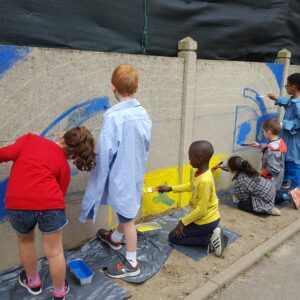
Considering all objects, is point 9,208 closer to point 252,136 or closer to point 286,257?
point 286,257

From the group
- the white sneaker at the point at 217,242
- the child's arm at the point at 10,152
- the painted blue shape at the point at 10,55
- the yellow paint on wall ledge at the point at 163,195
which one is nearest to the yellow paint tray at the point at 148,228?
the yellow paint on wall ledge at the point at 163,195

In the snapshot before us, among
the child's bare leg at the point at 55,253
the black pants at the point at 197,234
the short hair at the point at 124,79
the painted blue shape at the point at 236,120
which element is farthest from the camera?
the painted blue shape at the point at 236,120

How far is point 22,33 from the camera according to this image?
9.57 ft

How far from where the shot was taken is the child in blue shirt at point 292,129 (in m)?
4.88

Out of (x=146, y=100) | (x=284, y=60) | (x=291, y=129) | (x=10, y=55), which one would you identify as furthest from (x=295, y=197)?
(x=10, y=55)

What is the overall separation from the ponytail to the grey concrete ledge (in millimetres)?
771

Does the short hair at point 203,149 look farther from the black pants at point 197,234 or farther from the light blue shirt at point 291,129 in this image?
the light blue shirt at point 291,129

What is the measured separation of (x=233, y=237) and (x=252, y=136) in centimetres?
215

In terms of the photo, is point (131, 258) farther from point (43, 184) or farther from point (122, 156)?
point (43, 184)

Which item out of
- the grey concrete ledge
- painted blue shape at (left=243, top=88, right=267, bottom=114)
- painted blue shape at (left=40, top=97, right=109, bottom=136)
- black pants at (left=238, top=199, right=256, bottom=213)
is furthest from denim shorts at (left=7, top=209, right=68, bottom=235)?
painted blue shape at (left=243, top=88, right=267, bottom=114)

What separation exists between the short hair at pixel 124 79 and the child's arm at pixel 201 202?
1157 mm

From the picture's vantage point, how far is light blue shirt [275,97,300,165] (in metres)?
4.89

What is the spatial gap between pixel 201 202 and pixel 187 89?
1.45 metres

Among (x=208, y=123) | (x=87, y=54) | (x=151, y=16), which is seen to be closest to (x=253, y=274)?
(x=208, y=123)
